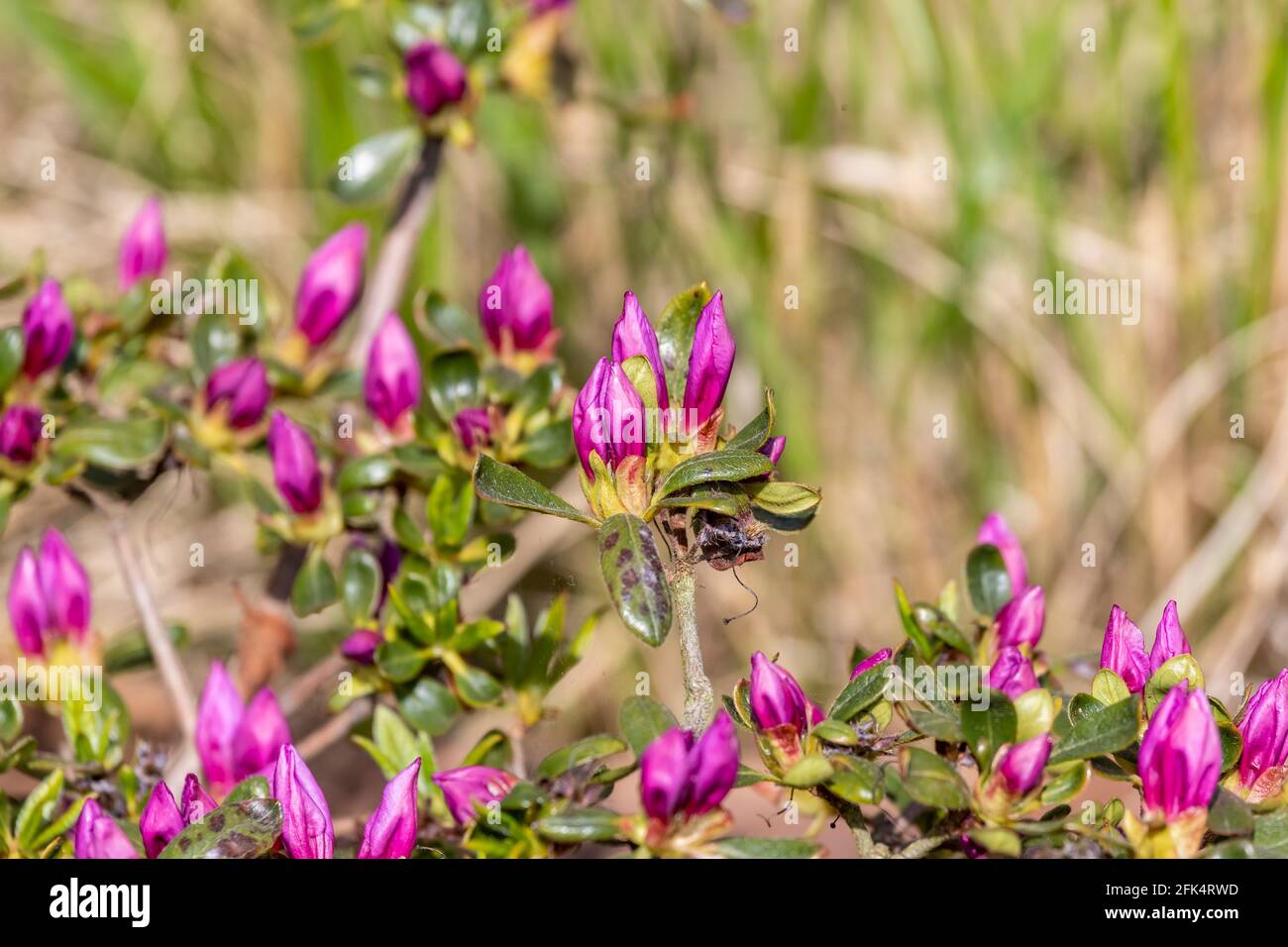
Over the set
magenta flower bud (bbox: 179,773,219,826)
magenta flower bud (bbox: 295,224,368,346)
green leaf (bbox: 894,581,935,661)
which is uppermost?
magenta flower bud (bbox: 295,224,368,346)

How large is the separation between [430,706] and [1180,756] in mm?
462

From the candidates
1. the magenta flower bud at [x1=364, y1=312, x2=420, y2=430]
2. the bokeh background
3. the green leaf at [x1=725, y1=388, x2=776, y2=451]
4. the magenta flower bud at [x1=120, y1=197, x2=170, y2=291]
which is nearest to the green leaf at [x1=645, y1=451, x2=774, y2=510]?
the green leaf at [x1=725, y1=388, x2=776, y2=451]

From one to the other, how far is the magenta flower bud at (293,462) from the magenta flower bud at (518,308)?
15 centimetres

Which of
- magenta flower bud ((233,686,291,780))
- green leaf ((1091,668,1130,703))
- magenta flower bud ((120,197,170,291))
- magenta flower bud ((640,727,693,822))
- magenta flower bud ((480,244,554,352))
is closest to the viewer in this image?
magenta flower bud ((640,727,693,822))

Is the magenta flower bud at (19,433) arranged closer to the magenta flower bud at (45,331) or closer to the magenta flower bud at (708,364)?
the magenta flower bud at (45,331)

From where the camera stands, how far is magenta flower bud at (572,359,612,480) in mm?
618

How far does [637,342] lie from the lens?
0.64 metres

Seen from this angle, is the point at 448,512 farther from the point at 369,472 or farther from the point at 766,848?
the point at 766,848

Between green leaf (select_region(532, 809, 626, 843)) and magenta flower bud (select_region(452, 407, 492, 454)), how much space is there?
303 mm

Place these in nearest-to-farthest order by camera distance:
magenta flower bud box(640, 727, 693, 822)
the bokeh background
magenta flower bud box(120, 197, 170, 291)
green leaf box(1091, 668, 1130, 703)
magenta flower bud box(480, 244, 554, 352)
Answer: magenta flower bud box(640, 727, 693, 822) < green leaf box(1091, 668, 1130, 703) < magenta flower bud box(480, 244, 554, 352) < magenta flower bud box(120, 197, 170, 291) < the bokeh background

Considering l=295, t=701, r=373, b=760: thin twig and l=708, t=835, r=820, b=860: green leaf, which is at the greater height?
l=295, t=701, r=373, b=760: thin twig

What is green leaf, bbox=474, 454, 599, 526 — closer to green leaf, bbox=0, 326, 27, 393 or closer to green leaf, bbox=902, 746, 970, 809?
green leaf, bbox=902, 746, 970, 809

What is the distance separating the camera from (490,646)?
33.8 inches
